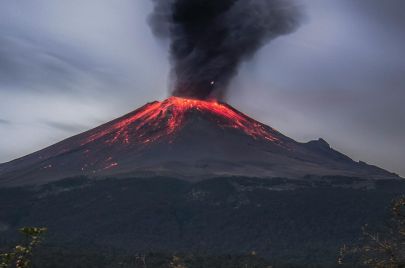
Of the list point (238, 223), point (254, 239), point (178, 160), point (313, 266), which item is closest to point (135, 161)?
point (178, 160)

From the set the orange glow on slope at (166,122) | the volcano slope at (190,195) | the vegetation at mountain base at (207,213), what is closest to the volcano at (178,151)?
the orange glow on slope at (166,122)

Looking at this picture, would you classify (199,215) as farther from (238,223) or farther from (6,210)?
(6,210)

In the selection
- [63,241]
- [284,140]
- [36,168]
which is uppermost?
[284,140]

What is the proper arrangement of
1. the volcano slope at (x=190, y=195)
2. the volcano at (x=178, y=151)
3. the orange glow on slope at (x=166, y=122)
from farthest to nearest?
the orange glow on slope at (x=166, y=122)
the volcano at (x=178, y=151)
the volcano slope at (x=190, y=195)

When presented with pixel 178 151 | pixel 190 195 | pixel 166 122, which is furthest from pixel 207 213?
pixel 166 122

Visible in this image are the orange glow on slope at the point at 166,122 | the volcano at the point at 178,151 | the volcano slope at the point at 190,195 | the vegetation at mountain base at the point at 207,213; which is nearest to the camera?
the vegetation at mountain base at the point at 207,213

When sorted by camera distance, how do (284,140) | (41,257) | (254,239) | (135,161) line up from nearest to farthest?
(41,257) < (254,239) < (135,161) < (284,140)

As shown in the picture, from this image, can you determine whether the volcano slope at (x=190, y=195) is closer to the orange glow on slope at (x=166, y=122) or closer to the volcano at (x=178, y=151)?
the volcano at (x=178, y=151)
